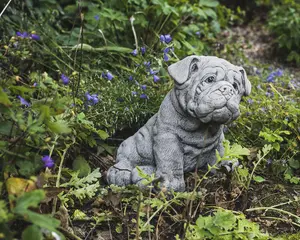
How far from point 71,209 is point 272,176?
1427mm

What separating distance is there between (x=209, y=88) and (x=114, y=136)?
1.12 meters

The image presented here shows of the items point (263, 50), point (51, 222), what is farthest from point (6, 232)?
point (263, 50)

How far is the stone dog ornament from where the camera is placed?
302 centimetres

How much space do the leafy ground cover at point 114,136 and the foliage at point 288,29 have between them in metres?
0.10

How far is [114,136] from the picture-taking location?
155 inches

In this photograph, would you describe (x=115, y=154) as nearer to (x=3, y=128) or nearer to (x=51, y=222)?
(x=3, y=128)

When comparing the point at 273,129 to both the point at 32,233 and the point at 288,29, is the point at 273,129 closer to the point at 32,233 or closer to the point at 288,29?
the point at 32,233

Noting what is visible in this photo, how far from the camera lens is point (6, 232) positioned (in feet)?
7.29

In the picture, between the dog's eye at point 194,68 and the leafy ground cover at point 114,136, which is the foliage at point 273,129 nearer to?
the leafy ground cover at point 114,136

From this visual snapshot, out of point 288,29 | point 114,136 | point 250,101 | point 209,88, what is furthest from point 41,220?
point 288,29

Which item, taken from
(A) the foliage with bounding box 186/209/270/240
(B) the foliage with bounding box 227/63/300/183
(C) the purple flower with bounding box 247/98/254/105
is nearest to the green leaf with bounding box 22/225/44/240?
(A) the foliage with bounding box 186/209/270/240

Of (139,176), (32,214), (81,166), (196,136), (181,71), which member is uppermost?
(181,71)

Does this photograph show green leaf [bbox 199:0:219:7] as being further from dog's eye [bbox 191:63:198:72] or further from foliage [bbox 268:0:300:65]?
dog's eye [bbox 191:63:198:72]

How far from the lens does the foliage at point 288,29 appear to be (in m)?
6.03
